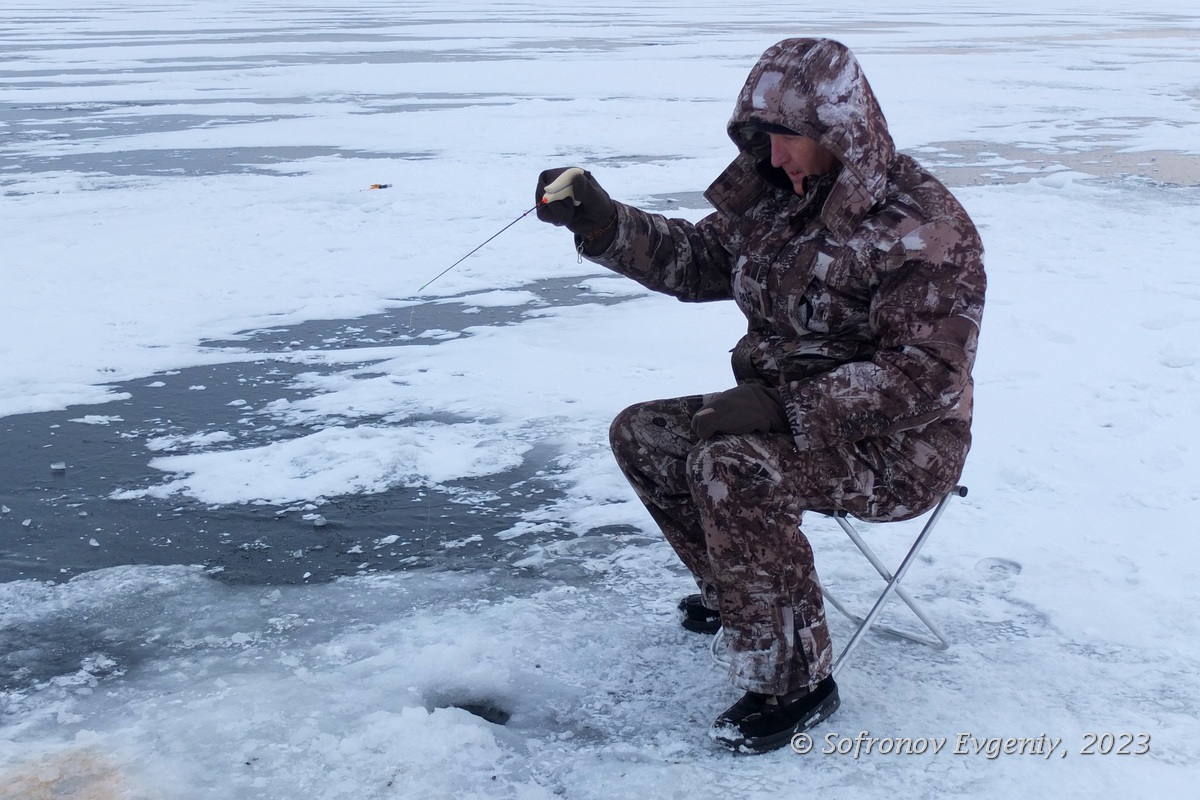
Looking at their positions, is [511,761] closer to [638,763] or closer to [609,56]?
[638,763]

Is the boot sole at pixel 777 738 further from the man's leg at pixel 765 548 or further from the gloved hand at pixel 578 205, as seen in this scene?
the gloved hand at pixel 578 205

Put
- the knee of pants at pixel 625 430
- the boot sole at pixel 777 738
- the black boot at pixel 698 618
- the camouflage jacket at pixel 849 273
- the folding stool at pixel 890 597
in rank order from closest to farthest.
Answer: the camouflage jacket at pixel 849 273, the boot sole at pixel 777 738, the folding stool at pixel 890 597, the knee of pants at pixel 625 430, the black boot at pixel 698 618

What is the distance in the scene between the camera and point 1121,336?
558 cm

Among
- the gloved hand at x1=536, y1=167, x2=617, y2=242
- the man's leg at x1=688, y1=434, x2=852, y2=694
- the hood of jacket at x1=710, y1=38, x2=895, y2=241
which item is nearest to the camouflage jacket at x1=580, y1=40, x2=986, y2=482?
the hood of jacket at x1=710, y1=38, x2=895, y2=241

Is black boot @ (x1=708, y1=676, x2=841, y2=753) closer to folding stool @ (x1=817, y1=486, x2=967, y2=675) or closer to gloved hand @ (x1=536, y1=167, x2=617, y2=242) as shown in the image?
folding stool @ (x1=817, y1=486, x2=967, y2=675)

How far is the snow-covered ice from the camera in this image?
8.36ft

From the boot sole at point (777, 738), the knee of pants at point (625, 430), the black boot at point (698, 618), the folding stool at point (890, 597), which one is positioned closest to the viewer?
the boot sole at point (777, 738)

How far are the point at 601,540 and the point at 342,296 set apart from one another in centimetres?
355

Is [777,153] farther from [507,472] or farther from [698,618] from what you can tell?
[507,472]

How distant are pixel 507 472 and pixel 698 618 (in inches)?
52.0

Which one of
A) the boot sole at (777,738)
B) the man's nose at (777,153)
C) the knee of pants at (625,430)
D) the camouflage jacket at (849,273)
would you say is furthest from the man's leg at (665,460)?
the man's nose at (777,153)

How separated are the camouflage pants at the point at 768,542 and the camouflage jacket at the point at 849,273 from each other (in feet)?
0.33

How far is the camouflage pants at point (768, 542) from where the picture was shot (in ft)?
7.89

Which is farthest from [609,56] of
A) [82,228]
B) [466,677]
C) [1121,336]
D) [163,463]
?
[466,677]
